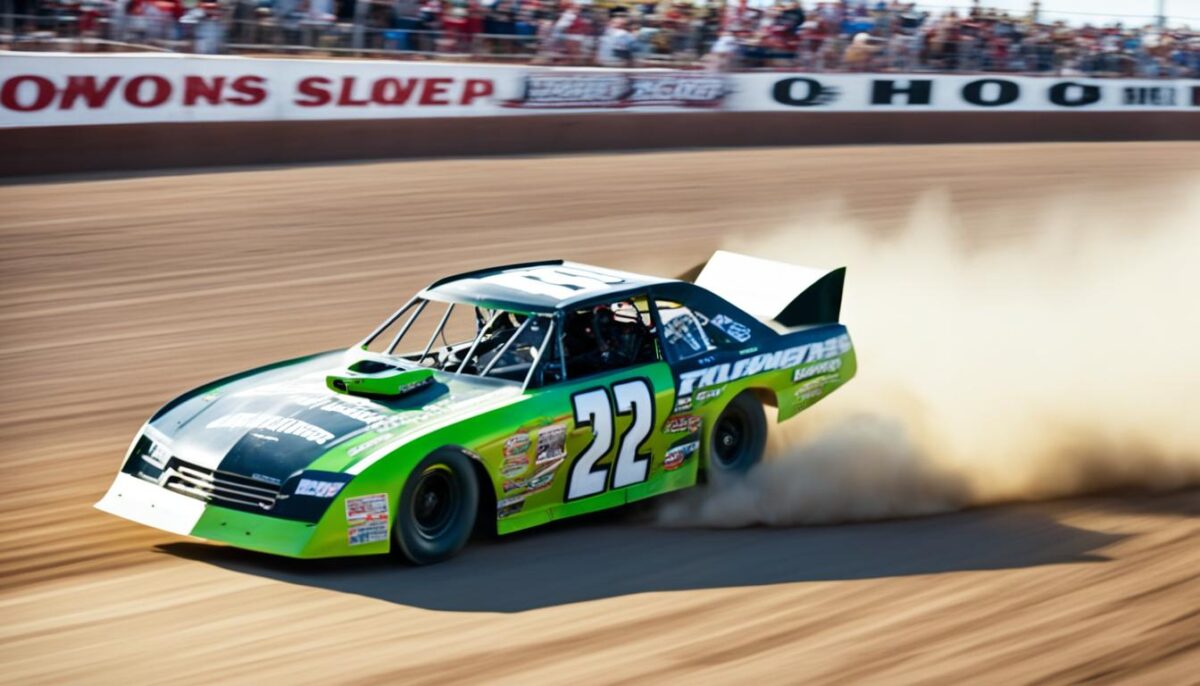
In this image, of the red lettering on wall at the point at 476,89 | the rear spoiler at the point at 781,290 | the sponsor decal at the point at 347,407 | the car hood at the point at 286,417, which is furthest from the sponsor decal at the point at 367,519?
the red lettering on wall at the point at 476,89

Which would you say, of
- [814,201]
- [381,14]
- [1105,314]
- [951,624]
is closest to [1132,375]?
[1105,314]

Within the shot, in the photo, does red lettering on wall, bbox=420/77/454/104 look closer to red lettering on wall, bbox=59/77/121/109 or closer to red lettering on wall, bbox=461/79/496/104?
red lettering on wall, bbox=461/79/496/104

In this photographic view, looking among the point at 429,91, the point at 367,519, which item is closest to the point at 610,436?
the point at 367,519

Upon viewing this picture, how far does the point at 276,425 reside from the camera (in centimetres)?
615

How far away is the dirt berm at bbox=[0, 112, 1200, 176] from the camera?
51.6 feet

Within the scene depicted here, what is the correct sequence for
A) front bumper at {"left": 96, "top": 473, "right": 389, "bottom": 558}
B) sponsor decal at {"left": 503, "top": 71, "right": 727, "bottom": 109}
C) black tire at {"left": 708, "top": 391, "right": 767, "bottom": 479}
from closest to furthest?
1. front bumper at {"left": 96, "top": 473, "right": 389, "bottom": 558}
2. black tire at {"left": 708, "top": 391, "right": 767, "bottom": 479}
3. sponsor decal at {"left": 503, "top": 71, "right": 727, "bottom": 109}

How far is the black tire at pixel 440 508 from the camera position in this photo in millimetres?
5973

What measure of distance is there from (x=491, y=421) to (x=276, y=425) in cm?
90

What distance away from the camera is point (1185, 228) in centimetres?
1608

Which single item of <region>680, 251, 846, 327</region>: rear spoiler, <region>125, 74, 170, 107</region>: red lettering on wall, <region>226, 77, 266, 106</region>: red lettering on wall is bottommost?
<region>226, 77, 266, 106</region>: red lettering on wall

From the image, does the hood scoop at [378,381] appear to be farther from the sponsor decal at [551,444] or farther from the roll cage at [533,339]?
the sponsor decal at [551,444]

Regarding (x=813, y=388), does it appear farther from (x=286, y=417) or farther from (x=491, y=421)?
(x=286, y=417)

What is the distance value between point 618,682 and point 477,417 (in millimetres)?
1651

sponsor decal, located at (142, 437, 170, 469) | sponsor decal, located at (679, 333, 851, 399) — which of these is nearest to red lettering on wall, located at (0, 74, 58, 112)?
sponsor decal, located at (142, 437, 170, 469)
